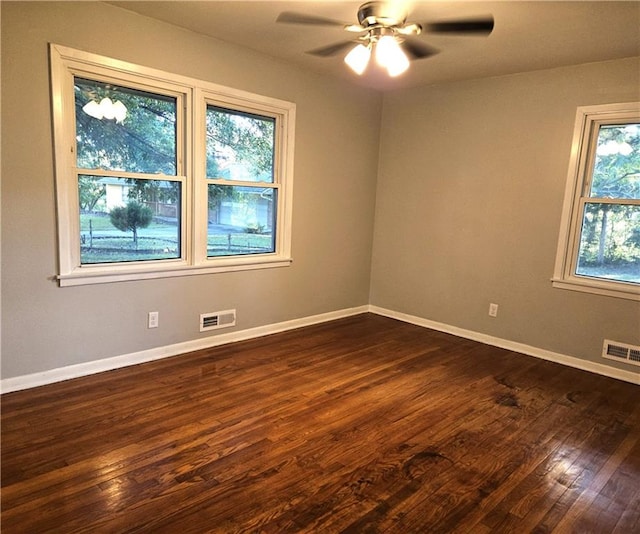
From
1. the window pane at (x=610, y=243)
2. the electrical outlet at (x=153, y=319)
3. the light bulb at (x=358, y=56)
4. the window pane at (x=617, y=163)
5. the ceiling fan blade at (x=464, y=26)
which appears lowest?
the electrical outlet at (x=153, y=319)

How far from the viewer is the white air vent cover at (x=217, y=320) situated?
3.77 metres

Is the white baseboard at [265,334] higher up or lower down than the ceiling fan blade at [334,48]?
lower down

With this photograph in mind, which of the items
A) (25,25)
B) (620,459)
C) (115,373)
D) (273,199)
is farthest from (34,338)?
(620,459)

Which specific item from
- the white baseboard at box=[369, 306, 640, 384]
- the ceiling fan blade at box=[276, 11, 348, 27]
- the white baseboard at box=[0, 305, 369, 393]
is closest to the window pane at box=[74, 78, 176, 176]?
the ceiling fan blade at box=[276, 11, 348, 27]

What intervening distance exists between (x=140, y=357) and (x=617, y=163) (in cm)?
408

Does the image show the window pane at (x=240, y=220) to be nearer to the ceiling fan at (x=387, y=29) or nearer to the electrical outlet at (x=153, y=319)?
the electrical outlet at (x=153, y=319)

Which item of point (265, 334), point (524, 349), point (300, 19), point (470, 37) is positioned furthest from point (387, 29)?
point (524, 349)

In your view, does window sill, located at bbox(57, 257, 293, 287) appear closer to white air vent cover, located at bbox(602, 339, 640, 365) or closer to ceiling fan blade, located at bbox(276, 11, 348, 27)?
ceiling fan blade, located at bbox(276, 11, 348, 27)

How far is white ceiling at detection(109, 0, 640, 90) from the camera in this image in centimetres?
263

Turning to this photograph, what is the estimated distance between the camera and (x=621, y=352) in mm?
3545

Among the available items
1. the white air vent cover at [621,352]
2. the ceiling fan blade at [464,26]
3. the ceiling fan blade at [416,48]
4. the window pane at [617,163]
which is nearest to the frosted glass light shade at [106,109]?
the ceiling fan blade at [416,48]

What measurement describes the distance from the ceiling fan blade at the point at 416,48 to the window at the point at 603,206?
1.41 m

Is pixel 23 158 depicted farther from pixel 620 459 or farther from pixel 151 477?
pixel 620 459

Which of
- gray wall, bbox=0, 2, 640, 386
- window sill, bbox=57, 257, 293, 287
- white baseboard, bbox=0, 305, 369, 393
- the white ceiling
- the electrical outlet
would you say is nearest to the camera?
the white ceiling
